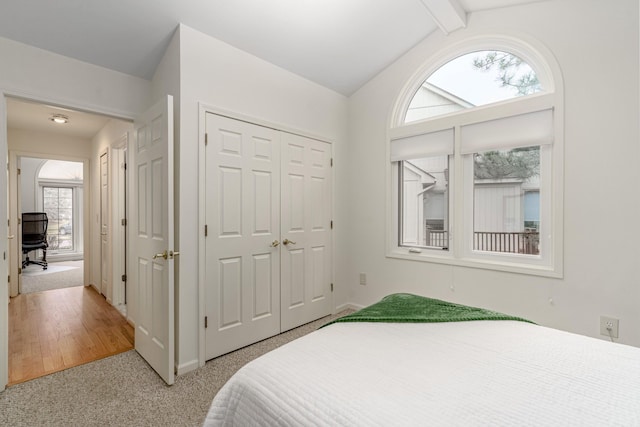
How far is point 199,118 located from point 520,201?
2703 millimetres

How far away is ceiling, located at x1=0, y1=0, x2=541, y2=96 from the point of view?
6.49ft

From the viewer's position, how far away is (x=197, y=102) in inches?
90.0

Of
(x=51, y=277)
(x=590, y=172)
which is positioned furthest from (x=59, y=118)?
Result: (x=590, y=172)

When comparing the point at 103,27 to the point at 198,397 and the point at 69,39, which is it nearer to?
the point at 69,39

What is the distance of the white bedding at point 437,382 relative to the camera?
2.76ft

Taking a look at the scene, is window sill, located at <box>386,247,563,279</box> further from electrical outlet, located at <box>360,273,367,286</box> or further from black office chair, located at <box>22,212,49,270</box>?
black office chair, located at <box>22,212,49,270</box>

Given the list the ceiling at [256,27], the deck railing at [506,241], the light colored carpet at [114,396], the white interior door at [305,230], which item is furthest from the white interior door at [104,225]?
the deck railing at [506,241]

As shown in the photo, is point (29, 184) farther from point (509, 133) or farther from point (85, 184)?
point (509, 133)

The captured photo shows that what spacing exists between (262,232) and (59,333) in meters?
2.23

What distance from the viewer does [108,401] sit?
1.89 m

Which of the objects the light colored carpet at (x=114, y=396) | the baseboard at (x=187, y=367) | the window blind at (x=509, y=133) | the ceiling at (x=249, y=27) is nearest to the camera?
the light colored carpet at (x=114, y=396)

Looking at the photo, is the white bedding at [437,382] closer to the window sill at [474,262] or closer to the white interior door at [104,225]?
the window sill at [474,262]

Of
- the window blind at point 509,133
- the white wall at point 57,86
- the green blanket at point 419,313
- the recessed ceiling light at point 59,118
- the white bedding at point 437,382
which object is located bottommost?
the white bedding at point 437,382

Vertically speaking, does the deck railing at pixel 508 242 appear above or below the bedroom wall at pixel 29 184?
below
